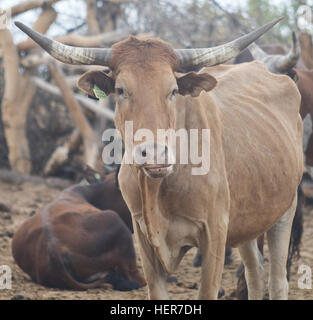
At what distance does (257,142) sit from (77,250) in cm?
258

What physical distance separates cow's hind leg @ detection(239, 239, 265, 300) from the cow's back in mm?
553

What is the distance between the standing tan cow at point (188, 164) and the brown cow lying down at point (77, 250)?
2239mm

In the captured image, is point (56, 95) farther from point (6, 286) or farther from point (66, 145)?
point (6, 286)

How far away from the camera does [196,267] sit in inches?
282

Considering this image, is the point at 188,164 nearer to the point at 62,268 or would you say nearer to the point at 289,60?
the point at 62,268

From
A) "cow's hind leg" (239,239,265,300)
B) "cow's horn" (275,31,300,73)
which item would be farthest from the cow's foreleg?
"cow's horn" (275,31,300,73)

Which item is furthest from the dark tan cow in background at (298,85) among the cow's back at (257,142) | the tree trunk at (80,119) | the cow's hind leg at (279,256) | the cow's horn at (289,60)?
the tree trunk at (80,119)

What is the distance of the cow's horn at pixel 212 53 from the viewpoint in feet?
12.7

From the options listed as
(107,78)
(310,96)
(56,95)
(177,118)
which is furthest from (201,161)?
(56,95)

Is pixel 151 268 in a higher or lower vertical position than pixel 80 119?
lower

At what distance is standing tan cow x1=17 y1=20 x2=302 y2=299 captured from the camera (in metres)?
3.62

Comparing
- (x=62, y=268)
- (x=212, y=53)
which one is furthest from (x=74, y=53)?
(x=62, y=268)

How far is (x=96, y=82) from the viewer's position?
3.92 metres

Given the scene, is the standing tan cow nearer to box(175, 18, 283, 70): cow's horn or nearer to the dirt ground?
box(175, 18, 283, 70): cow's horn
